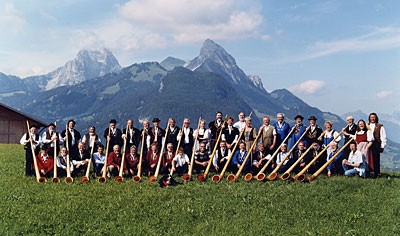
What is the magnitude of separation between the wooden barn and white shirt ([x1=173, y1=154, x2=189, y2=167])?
3484cm

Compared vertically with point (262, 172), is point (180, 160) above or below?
above

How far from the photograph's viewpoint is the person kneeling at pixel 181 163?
16.0 meters

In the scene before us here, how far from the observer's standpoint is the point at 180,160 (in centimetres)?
1611

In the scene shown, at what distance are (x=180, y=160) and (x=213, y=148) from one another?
1.58 m

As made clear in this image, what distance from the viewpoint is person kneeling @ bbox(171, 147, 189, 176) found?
16.0 meters

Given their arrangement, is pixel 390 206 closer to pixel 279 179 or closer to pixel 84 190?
pixel 279 179

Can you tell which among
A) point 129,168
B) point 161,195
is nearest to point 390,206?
point 161,195

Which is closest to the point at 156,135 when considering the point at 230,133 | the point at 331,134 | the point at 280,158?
the point at 230,133

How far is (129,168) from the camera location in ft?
51.7

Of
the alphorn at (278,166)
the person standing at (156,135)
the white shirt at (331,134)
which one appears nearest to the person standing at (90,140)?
the person standing at (156,135)

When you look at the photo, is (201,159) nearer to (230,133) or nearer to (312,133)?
(230,133)

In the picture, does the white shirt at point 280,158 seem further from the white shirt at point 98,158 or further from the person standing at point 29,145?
the person standing at point 29,145

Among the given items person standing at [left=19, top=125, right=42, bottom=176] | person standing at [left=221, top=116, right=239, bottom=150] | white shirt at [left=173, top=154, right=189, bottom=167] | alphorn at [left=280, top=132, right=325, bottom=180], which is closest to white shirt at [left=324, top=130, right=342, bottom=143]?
alphorn at [left=280, top=132, right=325, bottom=180]

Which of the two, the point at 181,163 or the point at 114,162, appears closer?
the point at 114,162
